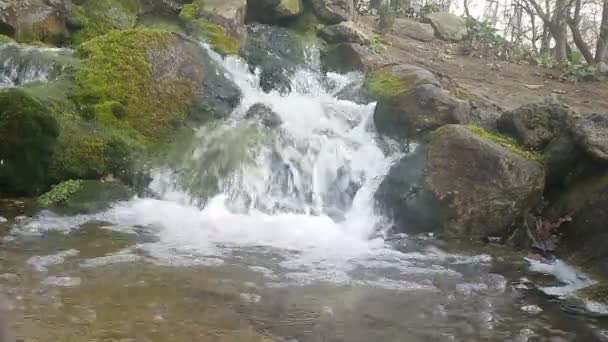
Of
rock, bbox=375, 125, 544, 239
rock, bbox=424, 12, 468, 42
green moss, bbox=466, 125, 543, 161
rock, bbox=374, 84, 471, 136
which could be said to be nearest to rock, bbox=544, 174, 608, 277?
rock, bbox=375, 125, 544, 239

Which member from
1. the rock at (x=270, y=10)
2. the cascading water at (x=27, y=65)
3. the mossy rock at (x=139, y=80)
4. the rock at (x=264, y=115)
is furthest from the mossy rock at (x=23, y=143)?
the rock at (x=270, y=10)

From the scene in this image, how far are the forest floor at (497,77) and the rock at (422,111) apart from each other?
2462mm

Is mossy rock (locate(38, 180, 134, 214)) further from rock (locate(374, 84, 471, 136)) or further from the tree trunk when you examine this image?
the tree trunk

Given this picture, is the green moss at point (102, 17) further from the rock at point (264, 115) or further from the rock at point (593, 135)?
the rock at point (593, 135)

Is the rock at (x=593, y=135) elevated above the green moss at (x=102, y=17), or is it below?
below

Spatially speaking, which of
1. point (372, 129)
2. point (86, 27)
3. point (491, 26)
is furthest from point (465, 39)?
point (86, 27)

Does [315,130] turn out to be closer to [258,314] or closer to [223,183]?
[223,183]

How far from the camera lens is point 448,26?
1778 centimetres

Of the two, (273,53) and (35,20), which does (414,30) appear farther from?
(35,20)

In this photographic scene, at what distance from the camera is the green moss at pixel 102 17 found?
38.3 ft

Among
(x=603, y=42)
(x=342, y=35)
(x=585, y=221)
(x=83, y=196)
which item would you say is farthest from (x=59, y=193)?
(x=603, y=42)

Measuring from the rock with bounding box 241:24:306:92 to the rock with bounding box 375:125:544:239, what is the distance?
4.40 metres

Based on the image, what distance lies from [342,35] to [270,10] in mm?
1658

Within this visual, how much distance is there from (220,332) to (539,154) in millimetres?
5641
